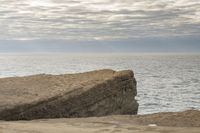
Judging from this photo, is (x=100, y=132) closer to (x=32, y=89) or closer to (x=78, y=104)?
(x=78, y=104)

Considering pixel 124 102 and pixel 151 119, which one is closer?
pixel 151 119

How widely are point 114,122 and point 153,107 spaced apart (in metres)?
27.4

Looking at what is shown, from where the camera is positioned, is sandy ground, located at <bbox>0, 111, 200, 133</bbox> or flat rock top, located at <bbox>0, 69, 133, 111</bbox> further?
flat rock top, located at <bbox>0, 69, 133, 111</bbox>

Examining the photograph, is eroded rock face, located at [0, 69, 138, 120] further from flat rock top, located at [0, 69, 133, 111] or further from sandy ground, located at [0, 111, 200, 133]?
sandy ground, located at [0, 111, 200, 133]

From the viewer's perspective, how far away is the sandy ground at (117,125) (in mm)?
12398

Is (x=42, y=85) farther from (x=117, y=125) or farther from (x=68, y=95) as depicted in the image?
(x=117, y=125)

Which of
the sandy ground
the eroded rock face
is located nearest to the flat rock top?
the eroded rock face

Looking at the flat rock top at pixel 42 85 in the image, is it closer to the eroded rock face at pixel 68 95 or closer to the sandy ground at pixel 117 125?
the eroded rock face at pixel 68 95

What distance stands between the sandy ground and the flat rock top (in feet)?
13.6

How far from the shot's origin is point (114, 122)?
46.6 ft

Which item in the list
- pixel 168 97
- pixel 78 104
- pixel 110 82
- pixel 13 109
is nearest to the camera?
pixel 13 109

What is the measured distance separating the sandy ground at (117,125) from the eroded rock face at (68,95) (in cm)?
346

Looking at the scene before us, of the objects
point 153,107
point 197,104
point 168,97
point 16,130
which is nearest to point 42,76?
point 16,130

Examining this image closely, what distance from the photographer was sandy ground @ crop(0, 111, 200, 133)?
12.4 metres
